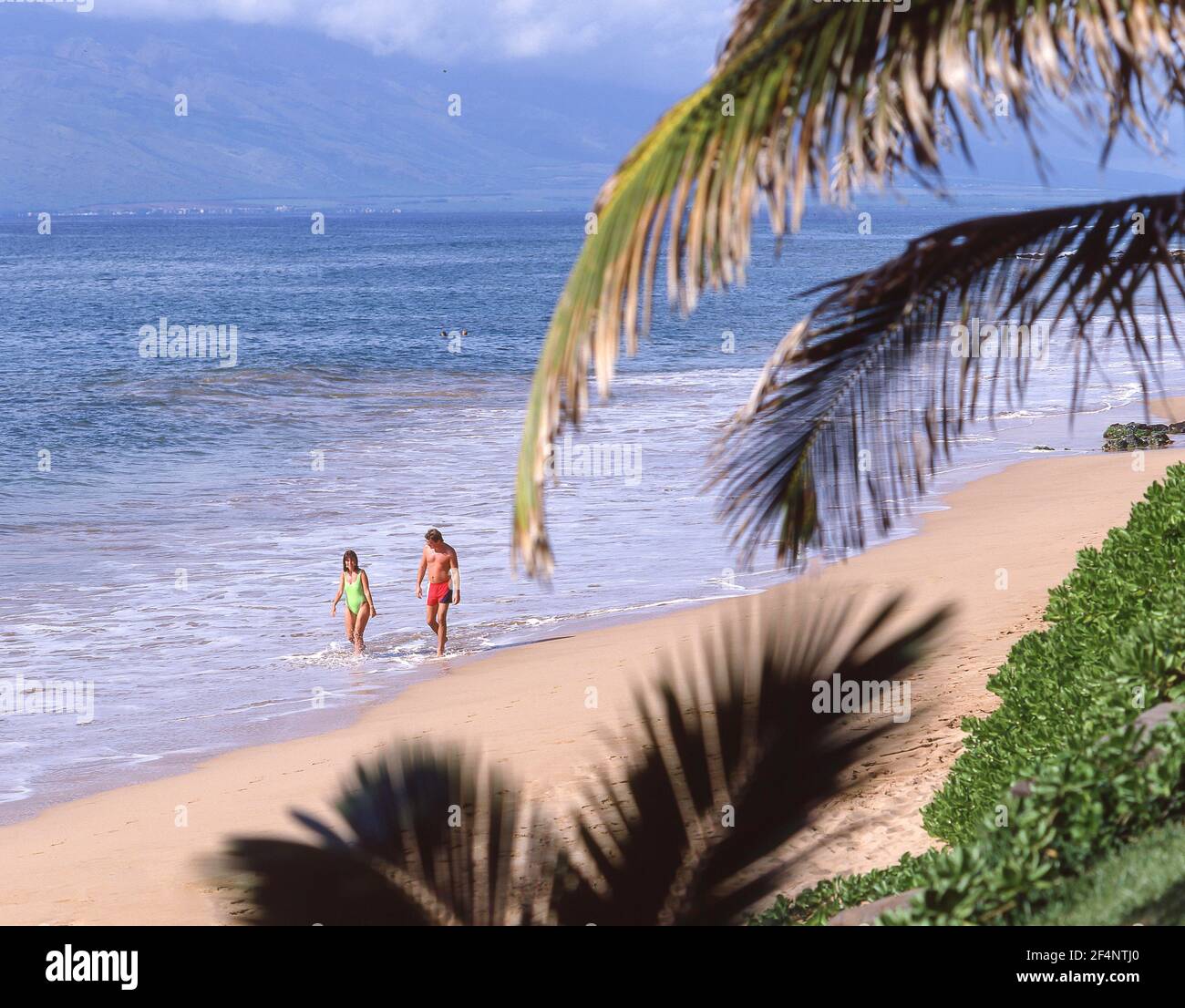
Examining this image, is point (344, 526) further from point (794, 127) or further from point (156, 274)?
point (156, 274)

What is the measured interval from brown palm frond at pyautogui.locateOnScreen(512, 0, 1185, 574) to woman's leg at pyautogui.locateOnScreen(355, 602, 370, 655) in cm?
963

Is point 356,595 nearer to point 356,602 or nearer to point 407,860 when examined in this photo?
point 356,602

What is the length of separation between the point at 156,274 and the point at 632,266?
93056 mm

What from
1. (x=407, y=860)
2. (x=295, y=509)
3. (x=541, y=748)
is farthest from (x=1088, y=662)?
(x=295, y=509)

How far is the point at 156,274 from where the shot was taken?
8925 cm

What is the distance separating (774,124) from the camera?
2.99m

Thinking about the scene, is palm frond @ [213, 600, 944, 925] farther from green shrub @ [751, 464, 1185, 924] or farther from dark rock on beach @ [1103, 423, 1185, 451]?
dark rock on beach @ [1103, 423, 1185, 451]

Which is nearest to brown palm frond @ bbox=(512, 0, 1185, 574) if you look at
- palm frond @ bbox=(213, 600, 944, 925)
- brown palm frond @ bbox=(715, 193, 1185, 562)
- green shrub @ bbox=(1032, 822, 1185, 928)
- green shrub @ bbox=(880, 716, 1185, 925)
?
brown palm frond @ bbox=(715, 193, 1185, 562)

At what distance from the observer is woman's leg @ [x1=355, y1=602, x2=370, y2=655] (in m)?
12.5

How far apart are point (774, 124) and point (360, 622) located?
10.1 metres

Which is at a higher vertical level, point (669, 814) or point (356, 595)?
point (669, 814)

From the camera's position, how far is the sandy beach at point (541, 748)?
6578 mm
